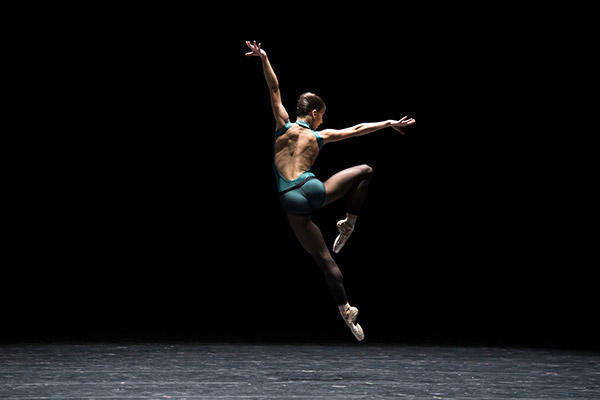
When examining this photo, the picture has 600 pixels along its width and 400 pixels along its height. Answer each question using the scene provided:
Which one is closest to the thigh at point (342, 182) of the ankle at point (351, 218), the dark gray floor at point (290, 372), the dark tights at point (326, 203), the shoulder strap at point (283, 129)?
the dark tights at point (326, 203)

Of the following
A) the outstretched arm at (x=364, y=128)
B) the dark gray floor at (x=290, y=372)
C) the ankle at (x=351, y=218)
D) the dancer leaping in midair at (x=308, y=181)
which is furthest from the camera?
the dark gray floor at (x=290, y=372)

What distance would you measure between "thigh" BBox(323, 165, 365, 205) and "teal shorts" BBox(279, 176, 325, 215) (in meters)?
0.04

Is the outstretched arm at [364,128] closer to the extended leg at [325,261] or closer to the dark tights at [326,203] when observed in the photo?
the dark tights at [326,203]

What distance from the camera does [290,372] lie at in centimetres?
677

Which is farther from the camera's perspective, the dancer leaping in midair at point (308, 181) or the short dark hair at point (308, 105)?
the short dark hair at point (308, 105)

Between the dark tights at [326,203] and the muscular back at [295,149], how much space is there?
192mm

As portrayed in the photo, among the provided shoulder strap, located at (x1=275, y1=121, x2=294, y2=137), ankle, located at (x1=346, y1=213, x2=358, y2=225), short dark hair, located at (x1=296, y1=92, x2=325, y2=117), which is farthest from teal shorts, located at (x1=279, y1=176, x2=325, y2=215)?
short dark hair, located at (x1=296, y1=92, x2=325, y2=117)

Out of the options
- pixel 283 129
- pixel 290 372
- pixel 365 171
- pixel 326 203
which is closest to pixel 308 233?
pixel 326 203

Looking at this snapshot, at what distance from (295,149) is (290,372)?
1.98m

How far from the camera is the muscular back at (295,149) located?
5555mm

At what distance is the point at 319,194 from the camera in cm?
550

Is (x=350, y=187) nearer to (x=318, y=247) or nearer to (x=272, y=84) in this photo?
(x=318, y=247)

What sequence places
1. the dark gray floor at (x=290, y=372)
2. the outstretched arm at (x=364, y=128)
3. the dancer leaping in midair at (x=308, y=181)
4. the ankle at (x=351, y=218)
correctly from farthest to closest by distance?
the dark gray floor at (x=290, y=372), the ankle at (x=351, y=218), the dancer leaping in midair at (x=308, y=181), the outstretched arm at (x=364, y=128)

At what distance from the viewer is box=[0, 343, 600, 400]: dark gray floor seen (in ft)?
19.3
